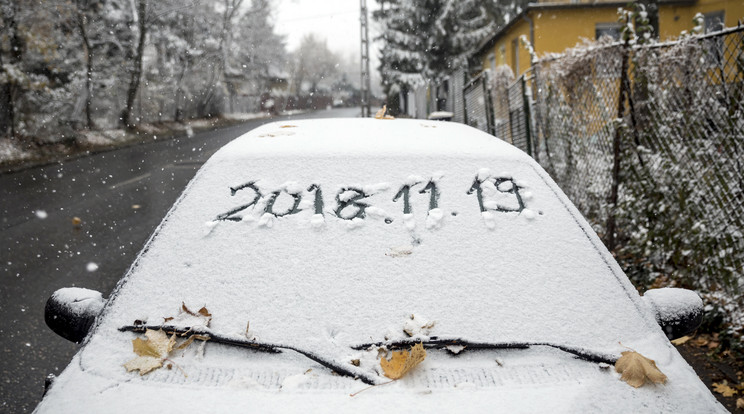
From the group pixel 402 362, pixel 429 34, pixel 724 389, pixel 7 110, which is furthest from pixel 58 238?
pixel 429 34

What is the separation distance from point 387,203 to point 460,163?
41 centimetres

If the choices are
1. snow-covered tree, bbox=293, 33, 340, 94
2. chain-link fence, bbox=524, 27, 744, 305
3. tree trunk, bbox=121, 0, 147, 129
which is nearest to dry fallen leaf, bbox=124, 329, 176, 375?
chain-link fence, bbox=524, 27, 744, 305

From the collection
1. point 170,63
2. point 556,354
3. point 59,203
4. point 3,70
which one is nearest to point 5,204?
point 59,203

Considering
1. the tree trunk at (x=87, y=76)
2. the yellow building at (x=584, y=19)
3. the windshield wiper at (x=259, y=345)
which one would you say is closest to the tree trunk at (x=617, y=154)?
the windshield wiper at (x=259, y=345)

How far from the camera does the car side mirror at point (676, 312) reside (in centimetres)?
173

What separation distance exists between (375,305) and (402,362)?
23cm

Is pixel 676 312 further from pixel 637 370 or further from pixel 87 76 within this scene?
pixel 87 76

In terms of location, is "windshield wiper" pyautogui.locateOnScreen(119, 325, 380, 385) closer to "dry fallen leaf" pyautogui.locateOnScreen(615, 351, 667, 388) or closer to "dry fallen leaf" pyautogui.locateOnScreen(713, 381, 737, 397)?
"dry fallen leaf" pyautogui.locateOnScreen(615, 351, 667, 388)

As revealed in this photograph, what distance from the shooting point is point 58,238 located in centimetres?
616

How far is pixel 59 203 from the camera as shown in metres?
8.23

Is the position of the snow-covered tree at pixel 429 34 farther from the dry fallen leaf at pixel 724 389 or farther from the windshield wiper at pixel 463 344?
the windshield wiper at pixel 463 344

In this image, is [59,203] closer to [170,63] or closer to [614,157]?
[614,157]

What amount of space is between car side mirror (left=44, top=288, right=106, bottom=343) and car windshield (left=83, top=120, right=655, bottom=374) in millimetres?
174

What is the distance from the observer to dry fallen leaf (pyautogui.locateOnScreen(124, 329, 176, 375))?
4.74 feet
